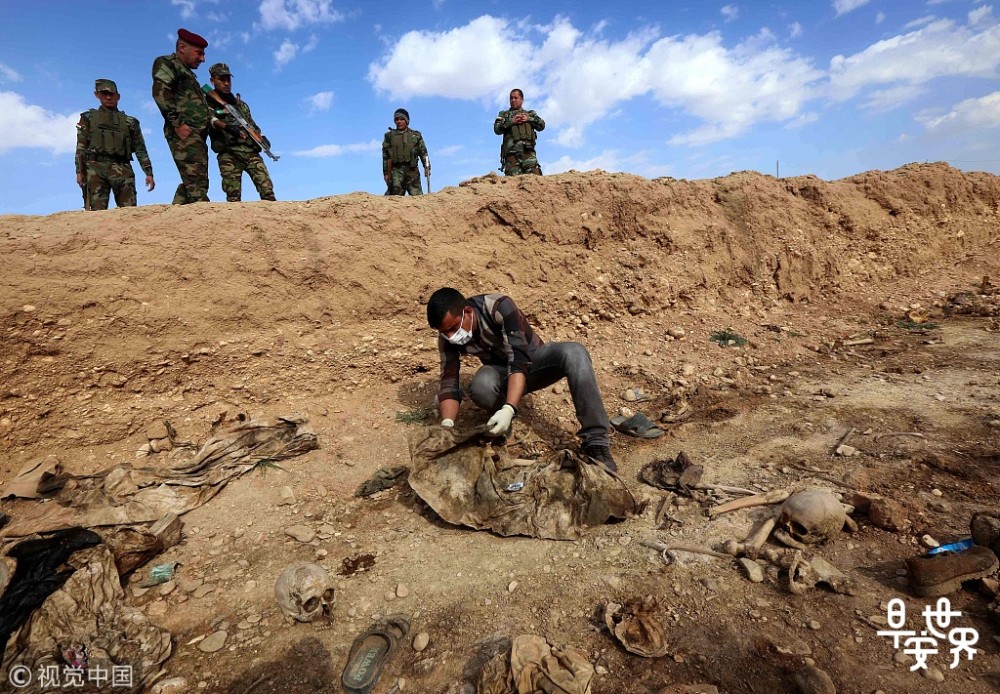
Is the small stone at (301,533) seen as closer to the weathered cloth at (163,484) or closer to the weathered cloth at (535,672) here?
the weathered cloth at (163,484)

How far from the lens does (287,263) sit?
3.85 meters

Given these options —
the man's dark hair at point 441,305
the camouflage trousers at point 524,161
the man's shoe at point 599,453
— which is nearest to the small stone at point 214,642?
the man's dark hair at point 441,305

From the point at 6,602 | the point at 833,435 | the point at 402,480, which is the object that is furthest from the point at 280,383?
the point at 833,435

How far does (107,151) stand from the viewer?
5.19 metres

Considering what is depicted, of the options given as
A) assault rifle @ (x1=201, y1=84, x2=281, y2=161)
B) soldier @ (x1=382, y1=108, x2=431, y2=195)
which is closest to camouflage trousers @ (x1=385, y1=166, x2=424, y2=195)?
soldier @ (x1=382, y1=108, x2=431, y2=195)

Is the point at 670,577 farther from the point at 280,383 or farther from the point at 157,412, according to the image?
the point at 157,412

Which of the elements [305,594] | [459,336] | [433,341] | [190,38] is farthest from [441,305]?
[190,38]

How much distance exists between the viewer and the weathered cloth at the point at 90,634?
1762 mm

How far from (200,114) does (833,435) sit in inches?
250

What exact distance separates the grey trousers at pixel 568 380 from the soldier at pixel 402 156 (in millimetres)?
4690

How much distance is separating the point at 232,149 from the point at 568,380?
4619 millimetres

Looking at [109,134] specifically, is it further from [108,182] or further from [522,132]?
[522,132]

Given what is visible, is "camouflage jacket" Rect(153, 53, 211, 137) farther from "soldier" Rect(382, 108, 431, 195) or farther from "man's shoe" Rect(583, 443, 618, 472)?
"man's shoe" Rect(583, 443, 618, 472)

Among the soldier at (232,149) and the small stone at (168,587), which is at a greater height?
the soldier at (232,149)
